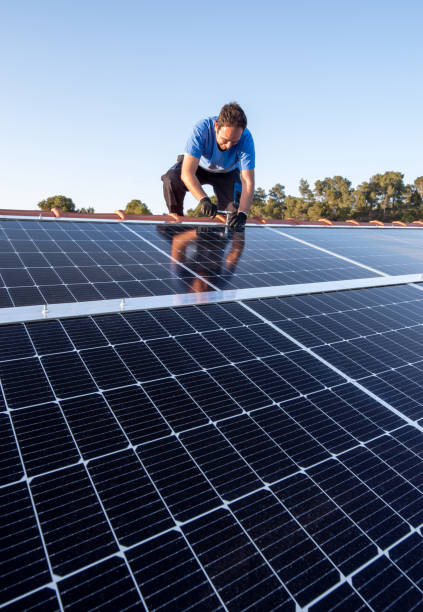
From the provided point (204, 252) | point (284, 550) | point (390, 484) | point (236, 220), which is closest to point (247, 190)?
point (236, 220)

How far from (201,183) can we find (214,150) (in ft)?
8.42

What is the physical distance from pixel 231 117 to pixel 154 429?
8.68m

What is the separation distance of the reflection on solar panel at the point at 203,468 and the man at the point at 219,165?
6251 mm

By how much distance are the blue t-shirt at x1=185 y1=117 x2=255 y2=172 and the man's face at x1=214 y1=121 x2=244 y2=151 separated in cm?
26

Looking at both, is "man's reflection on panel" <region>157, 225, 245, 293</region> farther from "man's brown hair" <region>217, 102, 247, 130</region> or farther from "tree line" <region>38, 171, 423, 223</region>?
"tree line" <region>38, 171, 423, 223</region>

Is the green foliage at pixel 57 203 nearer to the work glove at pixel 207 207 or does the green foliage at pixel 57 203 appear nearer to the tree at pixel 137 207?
the tree at pixel 137 207

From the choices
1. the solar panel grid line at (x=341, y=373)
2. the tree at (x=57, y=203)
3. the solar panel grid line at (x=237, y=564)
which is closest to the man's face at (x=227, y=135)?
the solar panel grid line at (x=341, y=373)

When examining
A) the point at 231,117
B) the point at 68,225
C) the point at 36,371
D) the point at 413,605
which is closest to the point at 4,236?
the point at 68,225

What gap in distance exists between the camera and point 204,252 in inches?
367

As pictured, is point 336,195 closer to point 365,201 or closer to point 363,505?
point 365,201

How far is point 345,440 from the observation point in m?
4.31

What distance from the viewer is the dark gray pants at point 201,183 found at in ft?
46.6

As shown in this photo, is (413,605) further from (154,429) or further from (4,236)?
(4,236)

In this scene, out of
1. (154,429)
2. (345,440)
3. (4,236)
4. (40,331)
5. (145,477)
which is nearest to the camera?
(145,477)
